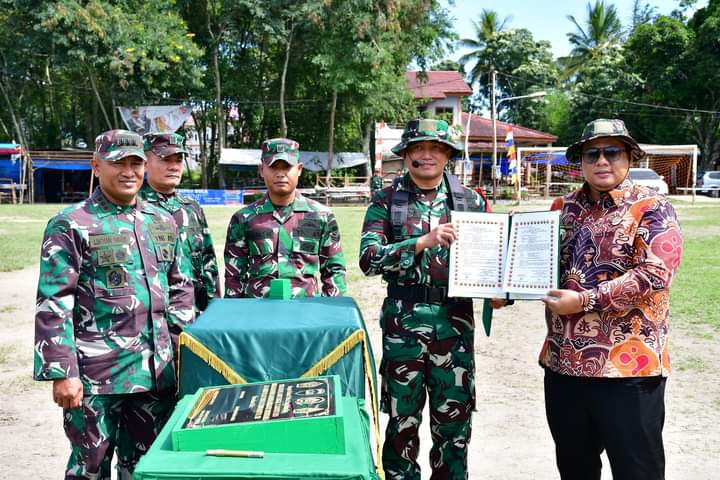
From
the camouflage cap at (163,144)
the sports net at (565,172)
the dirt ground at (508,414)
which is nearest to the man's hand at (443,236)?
the dirt ground at (508,414)

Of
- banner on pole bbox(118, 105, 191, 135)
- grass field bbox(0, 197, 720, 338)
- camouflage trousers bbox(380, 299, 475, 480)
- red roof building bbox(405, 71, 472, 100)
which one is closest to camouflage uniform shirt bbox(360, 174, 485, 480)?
camouflage trousers bbox(380, 299, 475, 480)

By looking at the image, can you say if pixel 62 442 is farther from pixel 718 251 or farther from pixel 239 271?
pixel 718 251

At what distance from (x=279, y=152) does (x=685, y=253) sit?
11063mm

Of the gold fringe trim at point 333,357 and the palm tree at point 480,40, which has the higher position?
the palm tree at point 480,40

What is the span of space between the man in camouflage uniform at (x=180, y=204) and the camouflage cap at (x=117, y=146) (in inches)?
33.8

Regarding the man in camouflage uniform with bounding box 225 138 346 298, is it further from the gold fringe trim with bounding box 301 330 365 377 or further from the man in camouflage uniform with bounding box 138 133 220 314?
the gold fringe trim with bounding box 301 330 365 377

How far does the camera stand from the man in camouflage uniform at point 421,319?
303cm

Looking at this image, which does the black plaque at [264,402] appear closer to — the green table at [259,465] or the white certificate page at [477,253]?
the green table at [259,465]

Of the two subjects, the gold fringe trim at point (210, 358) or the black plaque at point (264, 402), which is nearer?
the black plaque at point (264, 402)

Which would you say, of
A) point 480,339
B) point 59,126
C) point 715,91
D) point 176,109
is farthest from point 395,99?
point 480,339

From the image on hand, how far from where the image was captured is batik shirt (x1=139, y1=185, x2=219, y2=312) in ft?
11.6

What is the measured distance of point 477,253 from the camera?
9.09 ft

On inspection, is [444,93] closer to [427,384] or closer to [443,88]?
[443,88]

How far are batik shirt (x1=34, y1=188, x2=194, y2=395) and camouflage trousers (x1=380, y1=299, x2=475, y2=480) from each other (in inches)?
41.4
